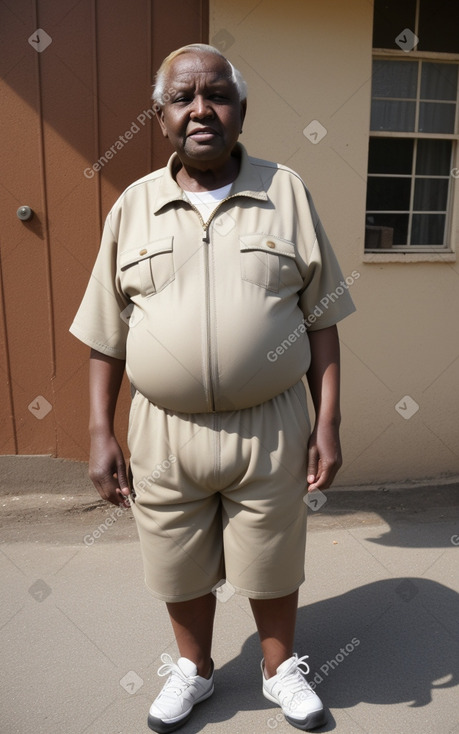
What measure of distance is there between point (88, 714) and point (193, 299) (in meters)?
1.51

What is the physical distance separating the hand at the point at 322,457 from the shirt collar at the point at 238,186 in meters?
0.77

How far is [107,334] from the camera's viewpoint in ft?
7.16

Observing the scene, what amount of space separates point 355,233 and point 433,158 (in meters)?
0.77

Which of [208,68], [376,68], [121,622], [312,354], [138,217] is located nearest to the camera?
[208,68]

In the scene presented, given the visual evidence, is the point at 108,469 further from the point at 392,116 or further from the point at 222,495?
the point at 392,116

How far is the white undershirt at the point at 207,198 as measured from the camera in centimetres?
205

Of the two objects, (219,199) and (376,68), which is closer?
(219,199)

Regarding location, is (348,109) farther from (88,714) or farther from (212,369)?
(88,714)

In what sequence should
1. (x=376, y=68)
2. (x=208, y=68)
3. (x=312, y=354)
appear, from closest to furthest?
(x=208, y=68) < (x=312, y=354) < (x=376, y=68)

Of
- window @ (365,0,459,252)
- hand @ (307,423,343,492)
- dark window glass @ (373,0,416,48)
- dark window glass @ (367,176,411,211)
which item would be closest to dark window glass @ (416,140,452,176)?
window @ (365,0,459,252)

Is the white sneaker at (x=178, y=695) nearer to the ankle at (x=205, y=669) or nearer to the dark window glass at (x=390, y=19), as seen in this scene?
the ankle at (x=205, y=669)

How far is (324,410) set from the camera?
2189 mm

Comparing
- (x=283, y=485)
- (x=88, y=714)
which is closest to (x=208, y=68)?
(x=283, y=485)

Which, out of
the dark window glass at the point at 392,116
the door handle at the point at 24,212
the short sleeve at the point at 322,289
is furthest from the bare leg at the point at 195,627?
the dark window glass at the point at 392,116
